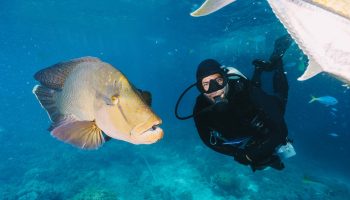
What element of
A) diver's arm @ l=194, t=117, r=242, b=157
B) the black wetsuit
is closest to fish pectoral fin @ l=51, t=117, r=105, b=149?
the black wetsuit

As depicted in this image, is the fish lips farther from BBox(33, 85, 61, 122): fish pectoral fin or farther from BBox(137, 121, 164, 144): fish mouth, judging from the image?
BBox(33, 85, 61, 122): fish pectoral fin

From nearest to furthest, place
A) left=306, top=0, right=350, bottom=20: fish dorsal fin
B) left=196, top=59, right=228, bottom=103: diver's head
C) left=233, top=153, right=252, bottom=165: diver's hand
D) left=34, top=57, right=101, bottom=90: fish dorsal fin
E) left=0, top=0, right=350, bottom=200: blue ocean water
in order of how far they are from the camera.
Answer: left=306, top=0, right=350, bottom=20: fish dorsal fin < left=34, top=57, right=101, bottom=90: fish dorsal fin < left=196, top=59, right=228, bottom=103: diver's head < left=233, top=153, right=252, bottom=165: diver's hand < left=0, top=0, right=350, bottom=200: blue ocean water

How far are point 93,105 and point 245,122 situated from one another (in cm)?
357

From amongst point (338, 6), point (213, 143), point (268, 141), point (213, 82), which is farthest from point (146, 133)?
point (213, 143)

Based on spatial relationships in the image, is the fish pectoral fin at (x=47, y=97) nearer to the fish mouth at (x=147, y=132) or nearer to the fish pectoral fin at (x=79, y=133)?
the fish pectoral fin at (x=79, y=133)

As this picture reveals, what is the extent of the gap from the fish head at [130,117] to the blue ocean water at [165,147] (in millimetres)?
783

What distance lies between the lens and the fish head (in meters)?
1.30

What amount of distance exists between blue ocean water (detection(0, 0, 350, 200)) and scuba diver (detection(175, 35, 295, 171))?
100cm

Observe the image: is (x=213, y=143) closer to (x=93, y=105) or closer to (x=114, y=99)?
(x=93, y=105)

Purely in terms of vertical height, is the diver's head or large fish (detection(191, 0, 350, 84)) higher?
large fish (detection(191, 0, 350, 84))

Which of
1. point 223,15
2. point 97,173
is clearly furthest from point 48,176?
point 223,15

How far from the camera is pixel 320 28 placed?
1074mm

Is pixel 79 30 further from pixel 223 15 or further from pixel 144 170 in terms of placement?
pixel 144 170

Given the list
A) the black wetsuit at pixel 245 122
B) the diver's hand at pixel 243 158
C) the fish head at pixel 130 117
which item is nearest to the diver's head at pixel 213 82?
the black wetsuit at pixel 245 122
